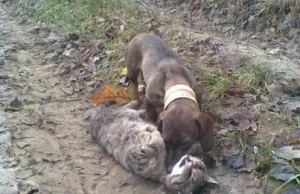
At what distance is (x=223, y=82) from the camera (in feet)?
18.5

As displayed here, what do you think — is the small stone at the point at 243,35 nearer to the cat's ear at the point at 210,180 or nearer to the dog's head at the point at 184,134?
the dog's head at the point at 184,134

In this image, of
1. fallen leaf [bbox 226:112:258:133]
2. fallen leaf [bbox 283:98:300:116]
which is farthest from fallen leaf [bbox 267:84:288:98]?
fallen leaf [bbox 226:112:258:133]

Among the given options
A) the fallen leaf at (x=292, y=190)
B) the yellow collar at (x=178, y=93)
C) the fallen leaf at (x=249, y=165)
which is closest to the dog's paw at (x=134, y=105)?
the yellow collar at (x=178, y=93)

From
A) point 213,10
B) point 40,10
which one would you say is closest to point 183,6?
point 213,10

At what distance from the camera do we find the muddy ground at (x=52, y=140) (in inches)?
170

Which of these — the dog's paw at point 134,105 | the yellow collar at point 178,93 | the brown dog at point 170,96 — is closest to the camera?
the brown dog at point 170,96

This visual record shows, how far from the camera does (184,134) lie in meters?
4.25

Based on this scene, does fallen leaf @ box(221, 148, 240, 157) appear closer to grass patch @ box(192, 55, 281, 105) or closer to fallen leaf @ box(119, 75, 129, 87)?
grass patch @ box(192, 55, 281, 105)

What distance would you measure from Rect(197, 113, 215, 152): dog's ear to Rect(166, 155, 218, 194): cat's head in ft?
0.57

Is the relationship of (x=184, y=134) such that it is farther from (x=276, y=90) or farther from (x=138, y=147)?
(x=276, y=90)

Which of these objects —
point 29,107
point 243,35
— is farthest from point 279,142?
point 243,35

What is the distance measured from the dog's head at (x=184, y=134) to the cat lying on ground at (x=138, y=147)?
3.1 inches

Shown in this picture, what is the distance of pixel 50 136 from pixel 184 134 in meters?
1.66

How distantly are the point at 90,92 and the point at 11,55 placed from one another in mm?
1972
